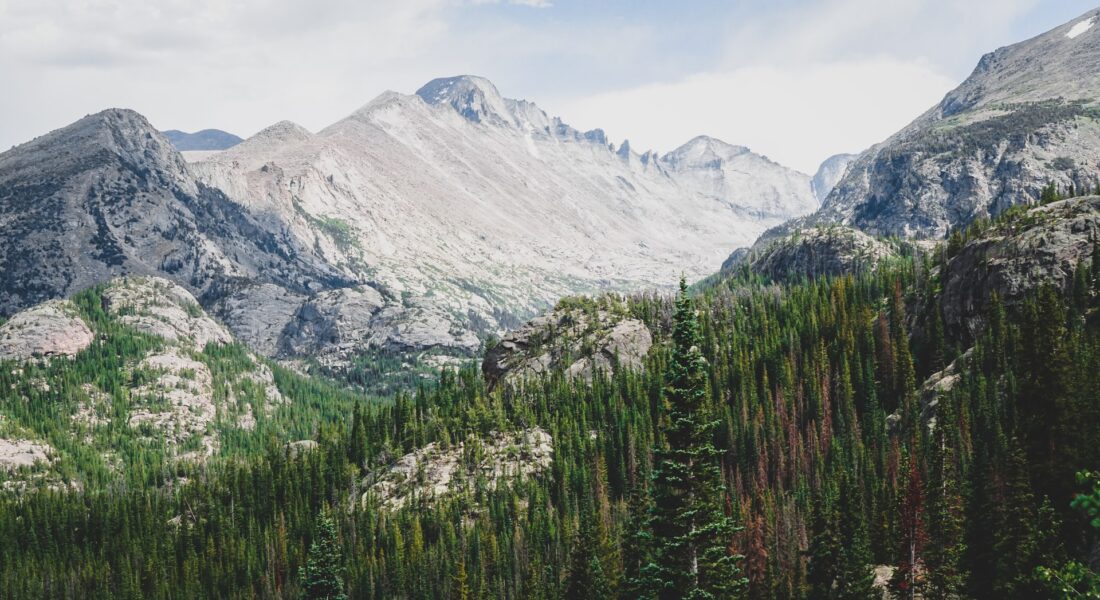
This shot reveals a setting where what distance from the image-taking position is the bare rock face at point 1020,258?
496 ft

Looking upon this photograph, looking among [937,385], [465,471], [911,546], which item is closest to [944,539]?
[911,546]

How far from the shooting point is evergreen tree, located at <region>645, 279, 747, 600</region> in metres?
36.8

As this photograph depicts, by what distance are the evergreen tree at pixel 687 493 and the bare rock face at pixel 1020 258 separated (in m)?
136

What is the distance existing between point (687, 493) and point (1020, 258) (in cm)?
14557

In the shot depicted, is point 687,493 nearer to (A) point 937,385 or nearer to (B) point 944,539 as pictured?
(B) point 944,539

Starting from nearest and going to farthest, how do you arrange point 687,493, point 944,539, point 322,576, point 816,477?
point 687,493
point 322,576
point 944,539
point 816,477

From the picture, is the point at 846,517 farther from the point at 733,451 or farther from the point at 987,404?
the point at 733,451

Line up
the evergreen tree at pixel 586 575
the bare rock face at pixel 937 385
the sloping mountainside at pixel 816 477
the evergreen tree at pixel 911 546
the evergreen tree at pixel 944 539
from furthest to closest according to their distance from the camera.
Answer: the bare rock face at pixel 937 385
the evergreen tree at pixel 911 546
the sloping mountainside at pixel 816 477
the evergreen tree at pixel 586 575
the evergreen tree at pixel 944 539

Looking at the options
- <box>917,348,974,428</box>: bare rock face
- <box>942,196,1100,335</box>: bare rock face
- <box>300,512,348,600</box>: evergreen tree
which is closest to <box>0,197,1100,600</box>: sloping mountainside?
<box>942,196,1100,335</box>: bare rock face

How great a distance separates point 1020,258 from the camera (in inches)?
6142

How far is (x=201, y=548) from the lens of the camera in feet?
647

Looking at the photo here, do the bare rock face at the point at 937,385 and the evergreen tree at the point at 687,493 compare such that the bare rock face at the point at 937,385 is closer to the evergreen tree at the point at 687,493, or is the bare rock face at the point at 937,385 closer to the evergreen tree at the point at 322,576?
the evergreen tree at the point at 322,576

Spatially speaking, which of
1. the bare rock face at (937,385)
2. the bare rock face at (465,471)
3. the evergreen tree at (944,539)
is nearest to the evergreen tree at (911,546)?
the evergreen tree at (944,539)

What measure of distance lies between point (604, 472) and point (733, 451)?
2761 cm
